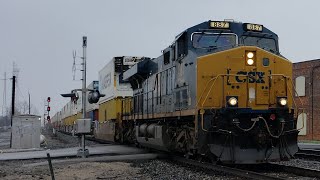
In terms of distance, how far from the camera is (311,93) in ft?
124

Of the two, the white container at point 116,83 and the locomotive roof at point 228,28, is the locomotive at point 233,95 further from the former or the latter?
the white container at point 116,83

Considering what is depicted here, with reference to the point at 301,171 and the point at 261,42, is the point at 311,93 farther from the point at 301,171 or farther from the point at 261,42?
the point at 301,171

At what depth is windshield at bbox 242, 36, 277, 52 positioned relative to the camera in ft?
38.8

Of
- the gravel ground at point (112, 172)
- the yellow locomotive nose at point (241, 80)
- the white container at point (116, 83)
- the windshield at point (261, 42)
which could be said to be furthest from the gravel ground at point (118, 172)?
the white container at point (116, 83)

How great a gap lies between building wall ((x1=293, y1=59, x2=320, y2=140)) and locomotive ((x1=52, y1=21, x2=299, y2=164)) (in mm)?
26698

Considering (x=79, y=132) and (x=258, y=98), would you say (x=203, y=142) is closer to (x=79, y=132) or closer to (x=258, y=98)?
(x=258, y=98)

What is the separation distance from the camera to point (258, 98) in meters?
10.9

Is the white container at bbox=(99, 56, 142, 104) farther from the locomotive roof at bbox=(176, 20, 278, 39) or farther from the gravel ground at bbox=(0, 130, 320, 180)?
the locomotive roof at bbox=(176, 20, 278, 39)

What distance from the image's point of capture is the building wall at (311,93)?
37031mm

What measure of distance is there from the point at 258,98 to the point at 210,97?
47.8 inches

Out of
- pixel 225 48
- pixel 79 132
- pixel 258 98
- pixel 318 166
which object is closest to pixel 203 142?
pixel 258 98

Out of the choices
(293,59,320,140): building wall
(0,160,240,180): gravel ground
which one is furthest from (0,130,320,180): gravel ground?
(293,59,320,140): building wall

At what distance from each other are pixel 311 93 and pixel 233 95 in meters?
29.2

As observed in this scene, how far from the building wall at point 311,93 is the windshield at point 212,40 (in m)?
27.2
